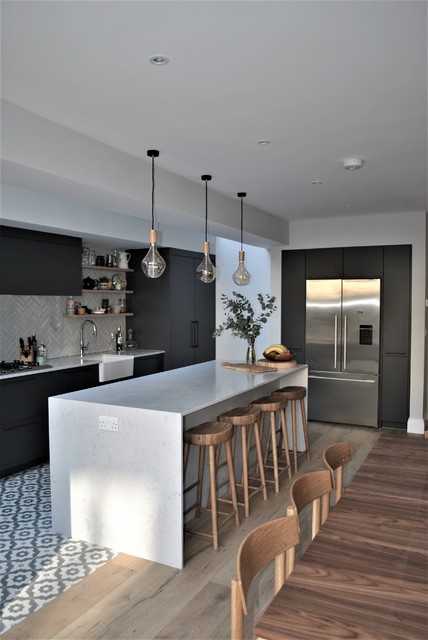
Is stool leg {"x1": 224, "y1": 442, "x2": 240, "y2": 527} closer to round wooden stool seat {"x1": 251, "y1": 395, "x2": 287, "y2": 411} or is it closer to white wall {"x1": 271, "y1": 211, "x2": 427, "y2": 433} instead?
round wooden stool seat {"x1": 251, "y1": 395, "x2": 287, "y2": 411}

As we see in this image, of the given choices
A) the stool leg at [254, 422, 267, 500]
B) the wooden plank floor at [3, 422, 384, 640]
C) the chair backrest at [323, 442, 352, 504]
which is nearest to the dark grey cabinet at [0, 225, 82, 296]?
the stool leg at [254, 422, 267, 500]

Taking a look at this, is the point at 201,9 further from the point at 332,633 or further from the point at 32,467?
the point at 32,467

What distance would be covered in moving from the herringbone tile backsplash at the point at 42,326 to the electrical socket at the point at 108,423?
2.37m

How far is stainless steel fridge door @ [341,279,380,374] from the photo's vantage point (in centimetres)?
624

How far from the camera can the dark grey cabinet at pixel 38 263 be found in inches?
189

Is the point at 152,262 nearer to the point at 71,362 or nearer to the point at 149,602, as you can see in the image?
the point at 149,602

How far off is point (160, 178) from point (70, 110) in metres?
1.26

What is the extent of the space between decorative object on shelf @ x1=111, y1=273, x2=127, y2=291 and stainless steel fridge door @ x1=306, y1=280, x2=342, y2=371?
7.84 ft

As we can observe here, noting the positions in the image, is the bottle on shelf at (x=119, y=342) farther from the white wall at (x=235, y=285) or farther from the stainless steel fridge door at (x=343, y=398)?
the stainless steel fridge door at (x=343, y=398)

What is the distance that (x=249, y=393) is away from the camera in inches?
191

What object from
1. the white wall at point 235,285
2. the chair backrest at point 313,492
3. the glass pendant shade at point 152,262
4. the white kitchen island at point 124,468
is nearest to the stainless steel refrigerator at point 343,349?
the white wall at point 235,285

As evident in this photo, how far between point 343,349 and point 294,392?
70.1 inches

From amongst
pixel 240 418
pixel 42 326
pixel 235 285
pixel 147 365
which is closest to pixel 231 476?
pixel 240 418

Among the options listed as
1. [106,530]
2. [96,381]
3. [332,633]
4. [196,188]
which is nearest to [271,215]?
[196,188]
